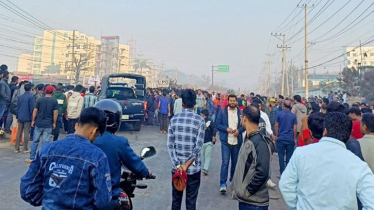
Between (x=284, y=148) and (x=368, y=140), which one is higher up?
(x=368, y=140)

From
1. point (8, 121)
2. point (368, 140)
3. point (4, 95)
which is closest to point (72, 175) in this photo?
point (368, 140)

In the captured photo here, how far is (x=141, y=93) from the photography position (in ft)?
56.1

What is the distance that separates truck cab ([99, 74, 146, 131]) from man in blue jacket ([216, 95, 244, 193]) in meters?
8.03

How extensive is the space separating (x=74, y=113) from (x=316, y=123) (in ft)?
29.7

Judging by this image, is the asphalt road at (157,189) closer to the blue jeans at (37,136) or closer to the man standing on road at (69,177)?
the blue jeans at (37,136)

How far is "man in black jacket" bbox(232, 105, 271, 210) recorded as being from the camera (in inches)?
129

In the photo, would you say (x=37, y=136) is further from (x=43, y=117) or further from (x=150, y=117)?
(x=150, y=117)

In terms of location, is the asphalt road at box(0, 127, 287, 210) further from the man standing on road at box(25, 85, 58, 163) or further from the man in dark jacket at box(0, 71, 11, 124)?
the man in dark jacket at box(0, 71, 11, 124)

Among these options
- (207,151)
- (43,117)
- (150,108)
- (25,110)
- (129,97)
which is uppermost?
(129,97)

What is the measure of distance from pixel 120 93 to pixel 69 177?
45.8ft

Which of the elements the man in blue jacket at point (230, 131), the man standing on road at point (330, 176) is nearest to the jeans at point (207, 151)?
the man in blue jacket at point (230, 131)

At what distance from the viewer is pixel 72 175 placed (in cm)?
219

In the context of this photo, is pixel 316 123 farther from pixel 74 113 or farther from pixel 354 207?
pixel 74 113

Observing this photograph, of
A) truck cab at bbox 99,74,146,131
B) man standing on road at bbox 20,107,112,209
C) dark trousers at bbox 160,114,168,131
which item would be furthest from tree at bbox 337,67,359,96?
man standing on road at bbox 20,107,112,209
